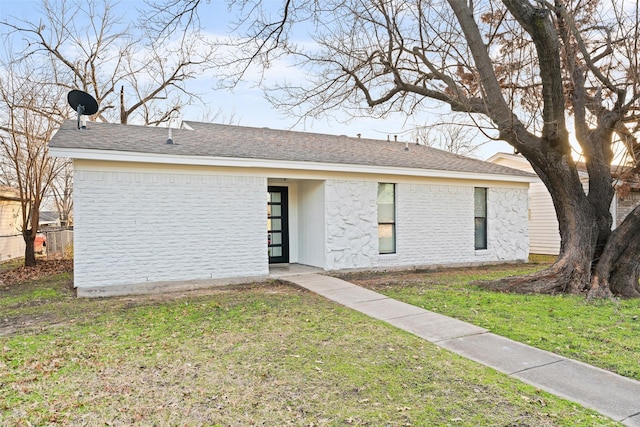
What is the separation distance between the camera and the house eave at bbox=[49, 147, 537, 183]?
7.87m

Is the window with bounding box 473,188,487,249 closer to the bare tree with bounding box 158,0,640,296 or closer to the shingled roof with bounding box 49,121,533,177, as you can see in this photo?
the shingled roof with bounding box 49,121,533,177

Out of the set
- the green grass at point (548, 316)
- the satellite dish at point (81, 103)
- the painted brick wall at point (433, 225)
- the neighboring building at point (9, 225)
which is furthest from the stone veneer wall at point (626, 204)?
the neighboring building at point (9, 225)

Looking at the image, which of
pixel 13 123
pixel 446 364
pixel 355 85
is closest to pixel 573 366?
pixel 446 364

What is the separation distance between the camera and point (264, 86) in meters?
9.85

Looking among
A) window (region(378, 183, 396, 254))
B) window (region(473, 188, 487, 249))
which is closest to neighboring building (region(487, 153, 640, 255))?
window (region(473, 188, 487, 249))

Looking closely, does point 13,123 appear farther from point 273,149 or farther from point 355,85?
point 355,85

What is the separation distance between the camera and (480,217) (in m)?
12.8

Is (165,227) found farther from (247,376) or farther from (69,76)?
(69,76)

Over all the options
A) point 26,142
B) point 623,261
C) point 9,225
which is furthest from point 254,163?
point 9,225

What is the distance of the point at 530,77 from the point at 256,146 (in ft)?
21.5

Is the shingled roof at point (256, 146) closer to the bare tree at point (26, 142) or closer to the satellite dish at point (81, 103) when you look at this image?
the satellite dish at point (81, 103)

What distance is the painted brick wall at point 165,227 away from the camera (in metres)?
8.17

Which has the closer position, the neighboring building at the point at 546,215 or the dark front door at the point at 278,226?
the dark front door at the point at 278,226

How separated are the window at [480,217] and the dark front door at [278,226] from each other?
5.86 meters
